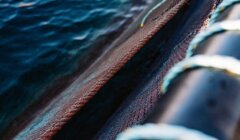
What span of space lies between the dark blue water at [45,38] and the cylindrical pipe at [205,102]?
4.56m

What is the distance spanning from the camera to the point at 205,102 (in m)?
0.95

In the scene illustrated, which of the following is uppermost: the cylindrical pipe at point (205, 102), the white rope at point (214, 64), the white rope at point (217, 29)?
the white rope at point (217, 29)

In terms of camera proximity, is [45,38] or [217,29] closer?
[217,29]

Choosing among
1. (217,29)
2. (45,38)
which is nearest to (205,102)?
(217,29)

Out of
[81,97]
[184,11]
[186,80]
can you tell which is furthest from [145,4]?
[186,80]

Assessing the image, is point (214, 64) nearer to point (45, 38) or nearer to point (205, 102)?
point (205, 102)

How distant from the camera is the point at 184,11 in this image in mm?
4477

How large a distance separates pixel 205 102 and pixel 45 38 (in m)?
6.32

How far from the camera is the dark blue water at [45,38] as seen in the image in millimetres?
5742

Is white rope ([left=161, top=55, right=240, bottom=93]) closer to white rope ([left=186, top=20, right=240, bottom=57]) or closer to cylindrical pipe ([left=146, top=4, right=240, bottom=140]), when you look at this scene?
cylindrical pipe ([left=146, top=4, right=240, bottom=140])

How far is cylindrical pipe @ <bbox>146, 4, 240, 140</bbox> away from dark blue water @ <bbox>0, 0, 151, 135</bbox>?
4556 millimetres

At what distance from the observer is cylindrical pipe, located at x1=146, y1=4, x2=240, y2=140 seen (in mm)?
882

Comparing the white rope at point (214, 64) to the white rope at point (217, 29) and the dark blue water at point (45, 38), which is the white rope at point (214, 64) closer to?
the white rope at point (217, 29)

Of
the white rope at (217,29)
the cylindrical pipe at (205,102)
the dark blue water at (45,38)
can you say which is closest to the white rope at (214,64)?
the cylindrical pipe at (205,102)
